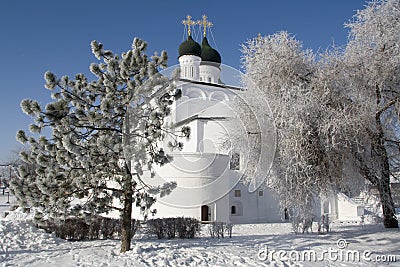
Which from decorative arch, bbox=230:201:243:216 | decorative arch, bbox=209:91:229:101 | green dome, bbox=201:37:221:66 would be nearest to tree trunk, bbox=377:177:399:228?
decorative arch, bbox=230:201:243:216

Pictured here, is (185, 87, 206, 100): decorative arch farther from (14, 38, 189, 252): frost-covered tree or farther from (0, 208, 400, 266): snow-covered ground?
(14, 38, 189, 252): frost-covered tree

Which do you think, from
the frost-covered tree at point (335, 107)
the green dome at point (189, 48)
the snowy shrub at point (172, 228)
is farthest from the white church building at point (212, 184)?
the green dome at point (189, 48)

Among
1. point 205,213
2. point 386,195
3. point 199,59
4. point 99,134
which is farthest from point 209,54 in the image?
point 99,134

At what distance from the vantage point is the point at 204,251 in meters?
9.22

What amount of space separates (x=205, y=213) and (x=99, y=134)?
44.9 feet

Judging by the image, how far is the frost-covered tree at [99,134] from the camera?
27.0ft

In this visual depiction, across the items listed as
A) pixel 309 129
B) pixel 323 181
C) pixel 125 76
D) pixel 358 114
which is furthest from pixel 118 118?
pixel 358 114

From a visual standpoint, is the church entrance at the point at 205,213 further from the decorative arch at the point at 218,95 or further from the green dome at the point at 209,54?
the green dome at the point at 209,54

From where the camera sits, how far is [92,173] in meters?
8.48

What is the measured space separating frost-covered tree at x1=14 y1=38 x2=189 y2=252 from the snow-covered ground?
102cm

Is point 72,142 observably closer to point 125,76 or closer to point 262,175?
point 125,76

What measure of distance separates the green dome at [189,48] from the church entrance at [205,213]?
18.9 metres

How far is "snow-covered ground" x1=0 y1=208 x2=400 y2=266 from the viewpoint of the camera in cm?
823

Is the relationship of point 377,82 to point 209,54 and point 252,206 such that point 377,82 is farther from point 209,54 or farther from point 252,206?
point 209,54
